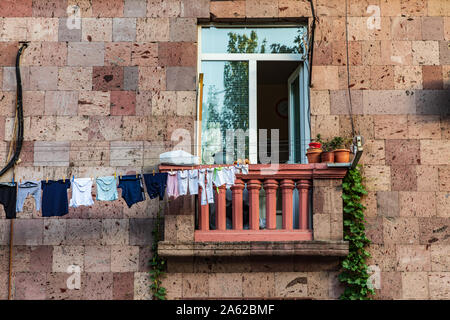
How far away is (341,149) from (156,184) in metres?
2.87

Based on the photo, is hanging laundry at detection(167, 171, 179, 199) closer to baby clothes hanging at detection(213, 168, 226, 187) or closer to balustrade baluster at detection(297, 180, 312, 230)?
baby clothes hanging at detection(213, 168, 226, 187)

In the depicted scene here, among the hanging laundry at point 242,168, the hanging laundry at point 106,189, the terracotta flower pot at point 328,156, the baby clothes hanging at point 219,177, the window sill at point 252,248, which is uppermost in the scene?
the terracotta flower pot at point 328,156

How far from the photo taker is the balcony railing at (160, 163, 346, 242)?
10156 millimetres

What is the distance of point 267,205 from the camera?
10258 mm

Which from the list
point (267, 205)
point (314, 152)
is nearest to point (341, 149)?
point (314, 152)

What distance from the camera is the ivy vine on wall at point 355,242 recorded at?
10.1m

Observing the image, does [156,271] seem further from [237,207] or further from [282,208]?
[282,208]

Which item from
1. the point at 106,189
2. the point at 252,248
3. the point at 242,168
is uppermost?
the point at 242,168

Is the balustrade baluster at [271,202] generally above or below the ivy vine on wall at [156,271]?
above

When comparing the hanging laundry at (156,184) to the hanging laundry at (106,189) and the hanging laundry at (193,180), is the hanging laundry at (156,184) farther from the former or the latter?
the hanging laundry at (106,189)

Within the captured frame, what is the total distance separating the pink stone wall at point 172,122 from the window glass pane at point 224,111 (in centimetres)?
44

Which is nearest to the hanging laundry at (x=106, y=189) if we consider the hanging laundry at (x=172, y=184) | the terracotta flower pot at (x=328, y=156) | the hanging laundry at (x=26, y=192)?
the hanging laundry at (x=172, y=184)

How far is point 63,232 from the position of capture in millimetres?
10500

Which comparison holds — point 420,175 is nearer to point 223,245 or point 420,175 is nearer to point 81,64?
point 223,245
